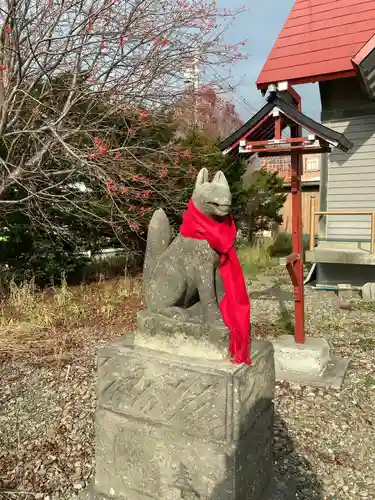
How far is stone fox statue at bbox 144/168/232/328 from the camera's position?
211 cm

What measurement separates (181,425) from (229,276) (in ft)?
2.55

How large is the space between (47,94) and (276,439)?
518 cm

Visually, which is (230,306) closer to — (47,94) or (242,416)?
(242,416)

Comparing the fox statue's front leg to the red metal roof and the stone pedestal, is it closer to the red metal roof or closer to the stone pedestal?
the stone pedestal

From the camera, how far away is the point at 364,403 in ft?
12.1

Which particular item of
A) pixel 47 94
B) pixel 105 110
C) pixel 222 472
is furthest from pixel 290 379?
pixel 47 94

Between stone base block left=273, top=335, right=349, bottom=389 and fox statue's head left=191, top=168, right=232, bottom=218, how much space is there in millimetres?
2561

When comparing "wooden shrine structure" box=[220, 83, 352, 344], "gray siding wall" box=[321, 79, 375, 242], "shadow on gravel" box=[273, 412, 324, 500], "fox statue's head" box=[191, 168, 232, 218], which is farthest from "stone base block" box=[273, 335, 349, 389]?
"gray siding wall" box=[321, 79, 375, 242]

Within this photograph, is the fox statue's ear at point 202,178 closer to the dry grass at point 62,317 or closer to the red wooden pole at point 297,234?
the red wooden pole at point 297,234

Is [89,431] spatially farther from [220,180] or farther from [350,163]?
[350,163]

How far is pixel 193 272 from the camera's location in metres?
2.18

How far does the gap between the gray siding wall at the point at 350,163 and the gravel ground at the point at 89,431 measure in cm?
392

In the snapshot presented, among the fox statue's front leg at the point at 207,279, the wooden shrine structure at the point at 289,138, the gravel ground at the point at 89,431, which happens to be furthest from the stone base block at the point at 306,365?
the fox statue's front leg at the point at 207,279

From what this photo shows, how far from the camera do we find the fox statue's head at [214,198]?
2070 millimetres
